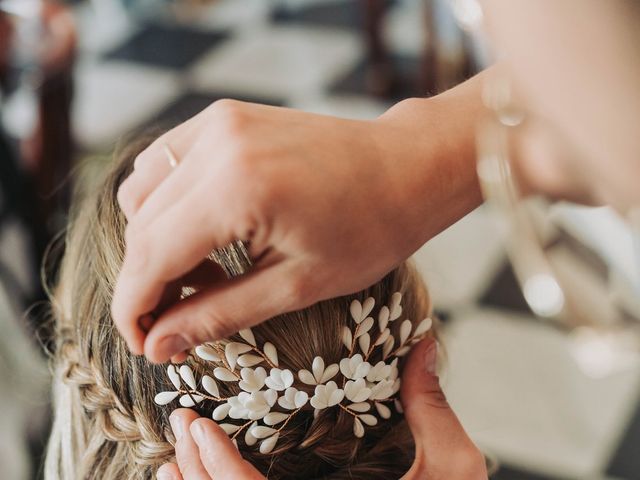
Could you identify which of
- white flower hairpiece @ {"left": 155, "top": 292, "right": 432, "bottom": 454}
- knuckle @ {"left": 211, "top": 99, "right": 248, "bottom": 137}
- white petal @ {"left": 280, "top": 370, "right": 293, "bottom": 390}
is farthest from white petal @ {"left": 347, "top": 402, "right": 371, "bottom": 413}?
knuckle @ {"left": 211, "top": 99, "right": 248, "bottom": 137}

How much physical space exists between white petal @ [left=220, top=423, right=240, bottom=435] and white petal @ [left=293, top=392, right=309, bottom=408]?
70mm

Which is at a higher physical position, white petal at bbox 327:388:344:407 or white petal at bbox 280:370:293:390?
white petal at bbox 280:370:293:390

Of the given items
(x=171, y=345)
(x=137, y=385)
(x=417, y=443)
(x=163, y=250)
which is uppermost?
(x=163, y=250)

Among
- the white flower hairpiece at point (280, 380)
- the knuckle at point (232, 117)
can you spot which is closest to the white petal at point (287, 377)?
the white flower hairpiece at point (280, 380)

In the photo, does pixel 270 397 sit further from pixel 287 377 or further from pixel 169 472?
pixel 169 472

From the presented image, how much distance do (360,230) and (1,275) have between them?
1372 millimetres

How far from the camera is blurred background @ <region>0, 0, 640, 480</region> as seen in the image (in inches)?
77.0

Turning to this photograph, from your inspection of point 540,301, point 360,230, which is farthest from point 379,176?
point 540,301

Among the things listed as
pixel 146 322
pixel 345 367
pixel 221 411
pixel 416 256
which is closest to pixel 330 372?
pixel 345 367

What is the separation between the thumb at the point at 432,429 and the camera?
97 cm

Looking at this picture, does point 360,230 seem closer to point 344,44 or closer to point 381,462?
point 381,462

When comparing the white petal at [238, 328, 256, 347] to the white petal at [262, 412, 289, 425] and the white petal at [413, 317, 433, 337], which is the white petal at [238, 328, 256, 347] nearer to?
the white petal at [262, 412, 289, 425]

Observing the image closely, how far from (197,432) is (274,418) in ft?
0.26

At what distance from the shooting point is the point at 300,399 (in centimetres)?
93
